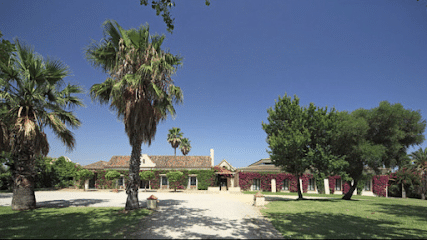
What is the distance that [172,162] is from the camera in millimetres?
40688

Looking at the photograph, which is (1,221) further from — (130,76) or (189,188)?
(189,188)

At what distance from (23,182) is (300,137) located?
1962 centimetres

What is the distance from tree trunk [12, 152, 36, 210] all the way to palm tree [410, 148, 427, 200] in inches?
1943

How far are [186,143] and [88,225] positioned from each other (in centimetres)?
4462

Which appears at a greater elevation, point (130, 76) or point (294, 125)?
point (130, 76)

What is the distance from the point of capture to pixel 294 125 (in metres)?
19.5

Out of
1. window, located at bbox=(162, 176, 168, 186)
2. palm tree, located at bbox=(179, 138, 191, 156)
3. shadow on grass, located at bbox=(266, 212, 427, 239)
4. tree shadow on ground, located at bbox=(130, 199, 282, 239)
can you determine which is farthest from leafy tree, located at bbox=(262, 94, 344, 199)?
palm tree, located at bbox=(179, 138, 191, 156)

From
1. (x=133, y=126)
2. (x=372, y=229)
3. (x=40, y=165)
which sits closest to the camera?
(x=372, y=229)

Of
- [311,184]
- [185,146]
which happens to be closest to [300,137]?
[311,184]

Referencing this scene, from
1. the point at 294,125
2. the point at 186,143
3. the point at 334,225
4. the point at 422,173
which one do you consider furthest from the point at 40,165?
the point at 422,173

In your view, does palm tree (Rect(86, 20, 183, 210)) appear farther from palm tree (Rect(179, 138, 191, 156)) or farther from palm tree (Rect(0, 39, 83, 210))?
palm tree (Rect(179, 138, 191, 156))

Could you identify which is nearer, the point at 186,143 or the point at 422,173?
the point at 422,173

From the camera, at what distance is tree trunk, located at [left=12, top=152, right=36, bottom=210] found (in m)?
11.9

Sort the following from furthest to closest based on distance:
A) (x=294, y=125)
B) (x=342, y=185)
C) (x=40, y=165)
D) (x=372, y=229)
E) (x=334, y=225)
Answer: (x=342, y=185)
(x=40, y=165)
(x=294, y=125)
(x=334, y=225)
(x=372, y=229)
